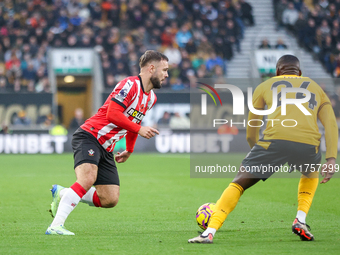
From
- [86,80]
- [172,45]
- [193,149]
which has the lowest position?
A: [193,149]

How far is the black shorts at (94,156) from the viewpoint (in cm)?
562

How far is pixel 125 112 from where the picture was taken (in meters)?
5.67

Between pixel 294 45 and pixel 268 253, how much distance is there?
2394cm

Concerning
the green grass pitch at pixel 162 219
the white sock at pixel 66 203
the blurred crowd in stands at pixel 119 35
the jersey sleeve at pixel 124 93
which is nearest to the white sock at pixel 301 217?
the green grass pitch at pixel 162 219

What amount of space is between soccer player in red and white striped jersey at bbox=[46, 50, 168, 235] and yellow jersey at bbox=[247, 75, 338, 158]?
1.09 metres

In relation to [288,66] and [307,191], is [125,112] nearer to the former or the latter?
[288,66]

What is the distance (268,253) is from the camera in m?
4.65

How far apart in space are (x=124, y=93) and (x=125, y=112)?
0.27m

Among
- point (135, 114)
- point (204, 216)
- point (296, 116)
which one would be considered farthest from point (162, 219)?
point (296, 116)

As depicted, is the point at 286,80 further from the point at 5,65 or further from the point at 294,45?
the point at 294,45

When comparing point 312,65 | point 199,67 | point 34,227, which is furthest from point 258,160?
point 312,65

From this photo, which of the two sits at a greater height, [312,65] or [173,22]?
[173,22]

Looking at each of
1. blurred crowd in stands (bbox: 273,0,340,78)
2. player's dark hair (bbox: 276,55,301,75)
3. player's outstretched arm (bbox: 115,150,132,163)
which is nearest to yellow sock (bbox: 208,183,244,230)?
player's dark hair (bbox: 276,55,301,75)

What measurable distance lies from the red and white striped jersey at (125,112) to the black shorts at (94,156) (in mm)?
61
